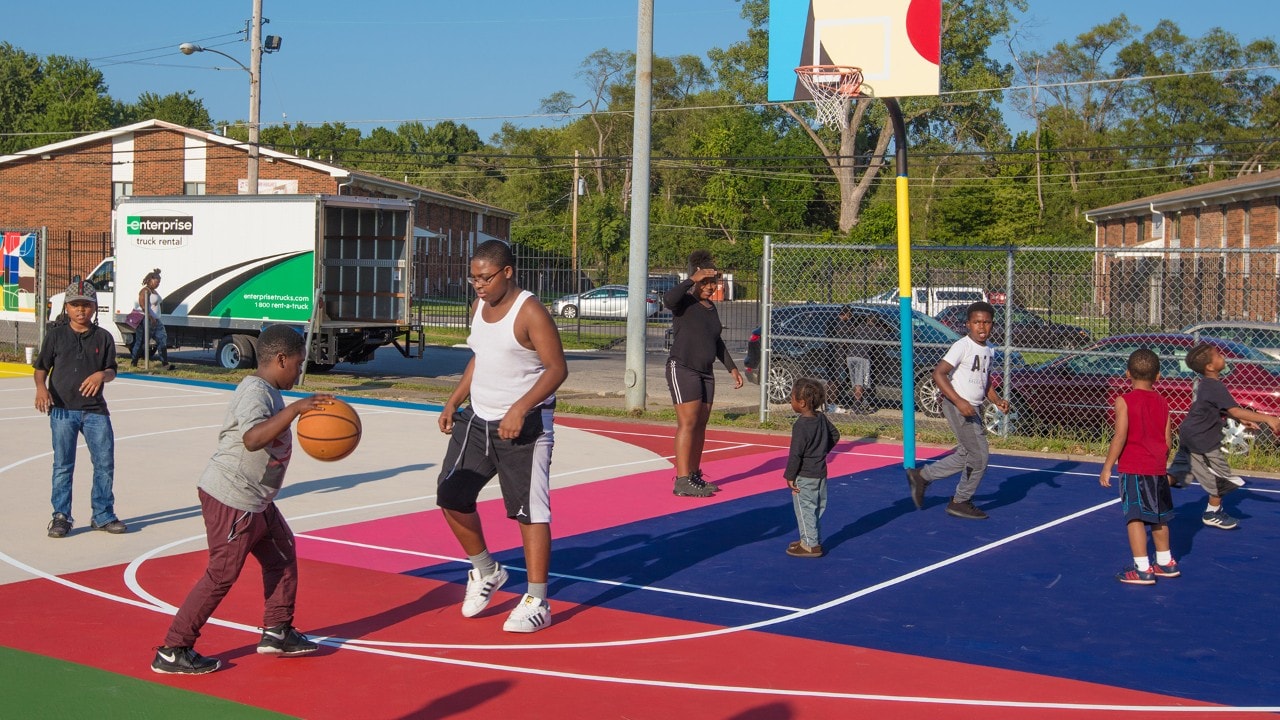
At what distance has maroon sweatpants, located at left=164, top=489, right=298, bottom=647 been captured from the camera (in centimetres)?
584

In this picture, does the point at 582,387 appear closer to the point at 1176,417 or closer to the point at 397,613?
the point at 1176,417

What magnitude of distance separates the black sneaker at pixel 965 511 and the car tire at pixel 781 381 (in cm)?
781

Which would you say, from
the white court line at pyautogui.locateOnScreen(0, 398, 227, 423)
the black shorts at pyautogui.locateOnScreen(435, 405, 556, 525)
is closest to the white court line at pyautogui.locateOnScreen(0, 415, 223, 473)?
the white court line at pyautogui.locateOnScreen(0, 398, 227, 423)

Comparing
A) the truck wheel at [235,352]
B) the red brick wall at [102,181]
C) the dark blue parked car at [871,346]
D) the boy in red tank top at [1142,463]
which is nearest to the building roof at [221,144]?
the red brick wall at [102,181]

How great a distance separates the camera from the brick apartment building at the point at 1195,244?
16.7 meters

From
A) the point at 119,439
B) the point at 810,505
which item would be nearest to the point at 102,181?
the point at 119,439

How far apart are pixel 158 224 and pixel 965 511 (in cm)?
1866

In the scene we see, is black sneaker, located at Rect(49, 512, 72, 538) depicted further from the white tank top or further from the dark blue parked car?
the dark blue parked car

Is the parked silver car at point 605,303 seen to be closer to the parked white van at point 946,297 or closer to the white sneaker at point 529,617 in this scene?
the parked white van at point 946,297

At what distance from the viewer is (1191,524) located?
411 inches

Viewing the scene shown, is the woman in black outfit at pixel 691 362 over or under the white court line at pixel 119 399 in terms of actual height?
over

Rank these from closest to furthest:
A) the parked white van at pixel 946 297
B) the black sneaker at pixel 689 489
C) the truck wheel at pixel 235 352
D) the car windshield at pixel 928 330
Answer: the black sneaker at pixel 689 489, the parked white van at pixel 946 297, the car windshield at pixel 928 330, the truck wheel at pixel 235 352

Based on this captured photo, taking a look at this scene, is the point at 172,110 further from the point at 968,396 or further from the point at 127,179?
the point at 968,396

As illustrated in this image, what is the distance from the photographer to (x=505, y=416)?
6.62 meters
